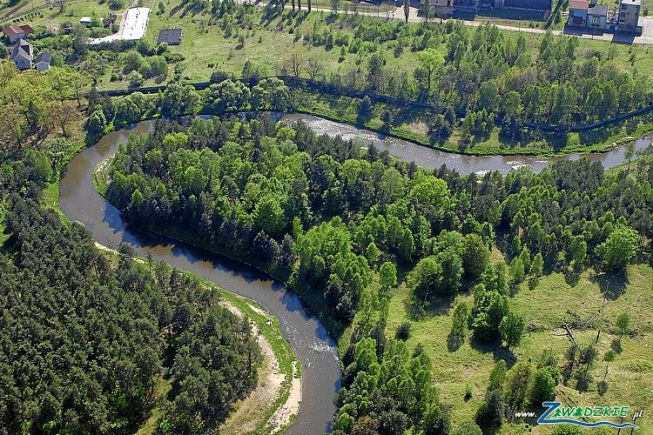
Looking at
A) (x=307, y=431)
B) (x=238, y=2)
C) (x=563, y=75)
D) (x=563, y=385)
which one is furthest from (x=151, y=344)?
(x=238, y=2)

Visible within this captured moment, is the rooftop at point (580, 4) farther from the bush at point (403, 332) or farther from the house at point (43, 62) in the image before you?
the house at point (43, 62)

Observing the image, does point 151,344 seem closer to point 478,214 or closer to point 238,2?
point 478,214

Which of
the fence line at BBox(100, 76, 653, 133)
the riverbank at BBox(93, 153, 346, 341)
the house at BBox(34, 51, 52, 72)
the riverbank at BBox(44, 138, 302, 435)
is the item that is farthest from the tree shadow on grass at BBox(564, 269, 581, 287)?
the house at BBox(34, 51, 52, 72)

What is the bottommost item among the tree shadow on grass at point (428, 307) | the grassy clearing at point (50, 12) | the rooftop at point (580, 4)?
the tree shadow on grass at point (428, 307)

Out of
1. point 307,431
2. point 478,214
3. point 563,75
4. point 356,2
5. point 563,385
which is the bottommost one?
point 307,431

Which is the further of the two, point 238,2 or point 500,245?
point 238,2

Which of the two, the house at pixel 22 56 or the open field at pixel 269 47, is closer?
the open field at pixel 269 47

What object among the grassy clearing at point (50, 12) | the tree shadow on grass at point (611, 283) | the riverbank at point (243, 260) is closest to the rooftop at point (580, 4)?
the tree shadow on grass at point (611, 283)
